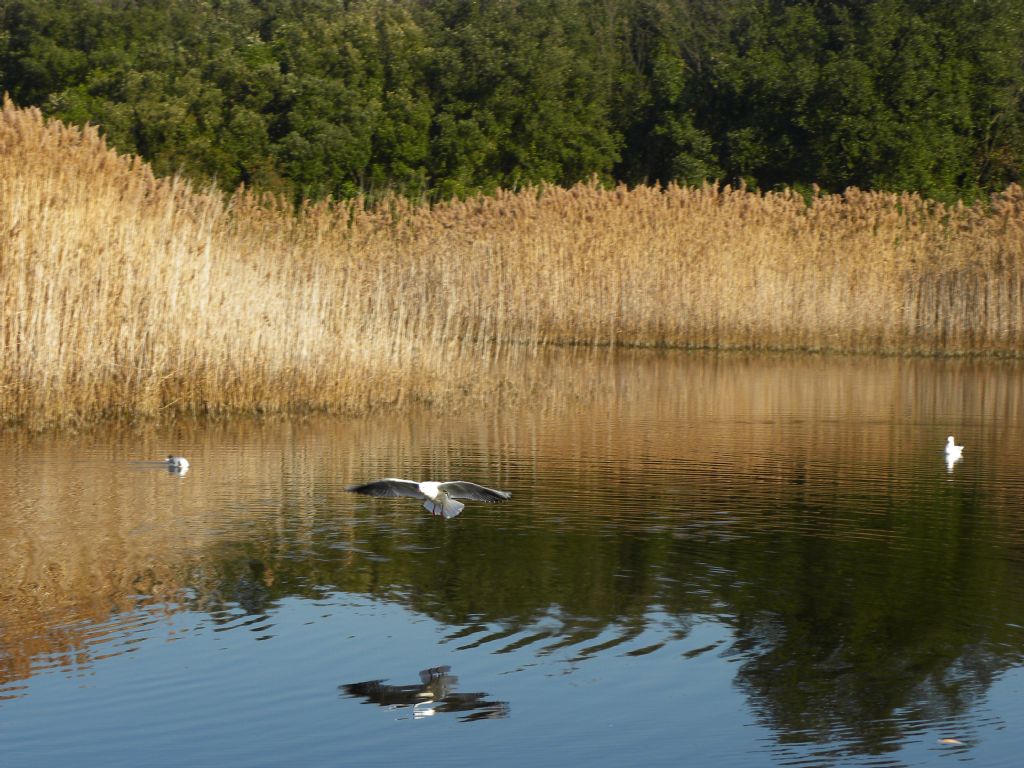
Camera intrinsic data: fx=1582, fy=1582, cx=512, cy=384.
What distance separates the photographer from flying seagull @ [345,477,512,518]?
664 cm

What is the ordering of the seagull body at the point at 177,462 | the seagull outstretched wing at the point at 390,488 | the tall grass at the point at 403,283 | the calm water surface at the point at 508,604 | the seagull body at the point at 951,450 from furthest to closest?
the tall grass at the point at 403,283, the seagull body at the point at 951,450, the seagull body at the point at 177,462, the seagull outstretched wing at the point at 390,488, the calm water surface at the point at 508,604

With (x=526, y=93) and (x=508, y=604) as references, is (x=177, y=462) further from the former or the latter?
(x=526, y=93)

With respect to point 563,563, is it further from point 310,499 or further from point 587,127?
point 587,127

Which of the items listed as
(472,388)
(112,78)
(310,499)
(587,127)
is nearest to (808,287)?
(472,388)

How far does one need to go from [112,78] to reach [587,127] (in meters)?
11.7

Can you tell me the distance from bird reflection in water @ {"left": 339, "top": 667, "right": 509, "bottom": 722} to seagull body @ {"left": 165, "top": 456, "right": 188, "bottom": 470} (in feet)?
14.7

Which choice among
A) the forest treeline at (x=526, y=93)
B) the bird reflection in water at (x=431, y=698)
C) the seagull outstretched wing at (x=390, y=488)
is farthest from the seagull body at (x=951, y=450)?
the forest treeline at (x=526, y=93)

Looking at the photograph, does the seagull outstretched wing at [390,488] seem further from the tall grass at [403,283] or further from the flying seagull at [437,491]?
the tall grass at [403,283]

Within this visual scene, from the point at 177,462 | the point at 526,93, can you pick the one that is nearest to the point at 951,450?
the point at 177,462

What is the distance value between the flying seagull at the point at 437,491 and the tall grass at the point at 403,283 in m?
5.08

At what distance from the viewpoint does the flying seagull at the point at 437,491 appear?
21.8ft

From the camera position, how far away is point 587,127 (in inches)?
1575

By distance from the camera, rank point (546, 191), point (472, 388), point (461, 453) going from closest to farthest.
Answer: point (461, 453)
point (472, 388)
point (546, 191)

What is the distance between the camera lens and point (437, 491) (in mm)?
7059
